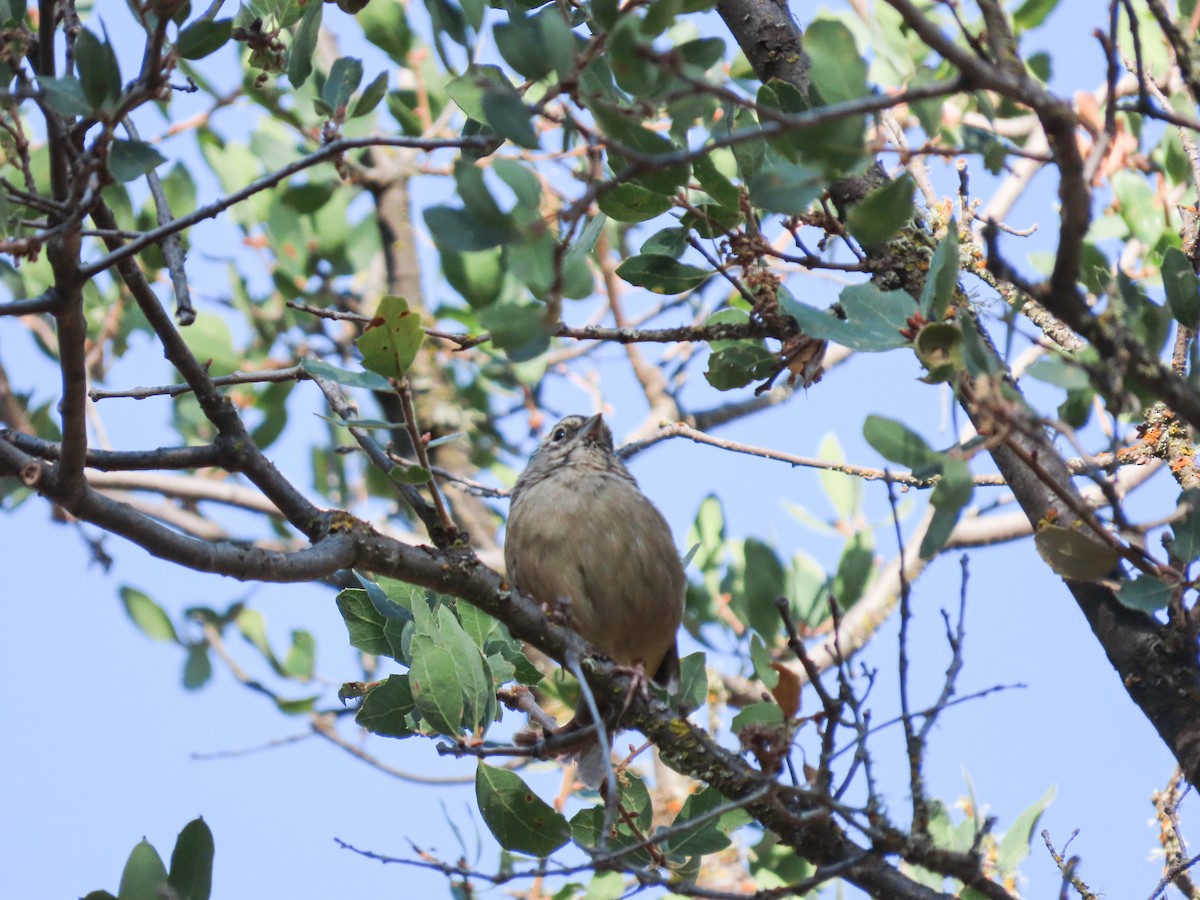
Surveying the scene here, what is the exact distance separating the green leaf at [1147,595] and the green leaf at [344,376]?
164cm

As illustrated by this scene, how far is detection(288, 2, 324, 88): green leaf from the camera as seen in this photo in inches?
122

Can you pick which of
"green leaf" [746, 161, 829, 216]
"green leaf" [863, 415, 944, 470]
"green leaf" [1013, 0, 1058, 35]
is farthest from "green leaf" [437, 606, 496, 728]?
"green leaf" [1013, 0, 1058, 35]

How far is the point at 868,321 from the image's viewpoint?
8.51 ft

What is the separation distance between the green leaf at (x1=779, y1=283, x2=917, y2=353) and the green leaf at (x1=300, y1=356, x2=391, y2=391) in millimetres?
958

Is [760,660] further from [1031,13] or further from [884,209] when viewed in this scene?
[1031,13]

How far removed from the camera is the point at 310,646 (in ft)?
21.6

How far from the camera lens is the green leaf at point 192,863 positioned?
120 inches

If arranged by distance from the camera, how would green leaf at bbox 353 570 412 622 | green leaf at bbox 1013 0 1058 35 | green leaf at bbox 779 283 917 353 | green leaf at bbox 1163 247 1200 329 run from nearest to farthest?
green leaf at bbox 779 283 917 353
green leaf at bbox 1163 247 1200 329
green leaf at bbox 353 570 412 622
green leaf at bbox 1013 0 1058 35

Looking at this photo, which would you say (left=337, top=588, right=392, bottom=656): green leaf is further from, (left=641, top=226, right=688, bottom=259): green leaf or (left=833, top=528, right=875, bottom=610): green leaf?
(left=833, top=528, right=875, bottom=610): green leaf

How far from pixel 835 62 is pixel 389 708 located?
2020 millimetres

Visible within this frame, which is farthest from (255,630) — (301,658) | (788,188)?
(788,188)

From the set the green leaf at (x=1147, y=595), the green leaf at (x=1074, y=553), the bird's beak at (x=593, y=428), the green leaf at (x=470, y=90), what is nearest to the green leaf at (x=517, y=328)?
the green leaf at (x=470, y=90)

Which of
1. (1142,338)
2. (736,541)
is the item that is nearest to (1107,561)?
(1142,338)

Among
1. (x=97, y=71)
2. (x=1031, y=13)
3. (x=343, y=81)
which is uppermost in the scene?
(x=1031, y=13)
